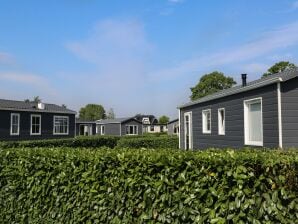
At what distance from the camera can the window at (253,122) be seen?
448 inches

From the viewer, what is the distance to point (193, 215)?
11.9 ft

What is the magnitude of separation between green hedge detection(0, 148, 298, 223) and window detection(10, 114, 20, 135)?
24.6 metres

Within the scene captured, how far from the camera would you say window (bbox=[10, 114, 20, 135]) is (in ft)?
93.9

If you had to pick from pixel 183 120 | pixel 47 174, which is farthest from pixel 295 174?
pixel 183 120

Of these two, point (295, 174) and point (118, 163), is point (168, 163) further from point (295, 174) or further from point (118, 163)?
point (295, 174)

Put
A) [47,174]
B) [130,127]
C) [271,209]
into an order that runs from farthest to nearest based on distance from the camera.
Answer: [130,127]
[47,174]
[271,209]

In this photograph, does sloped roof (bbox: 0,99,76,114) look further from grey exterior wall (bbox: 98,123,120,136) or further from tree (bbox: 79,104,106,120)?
tree (bbox: 79,104,106,120)

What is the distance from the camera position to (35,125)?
30594 millimetres

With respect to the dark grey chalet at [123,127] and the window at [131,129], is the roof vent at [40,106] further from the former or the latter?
the window at [131,129]

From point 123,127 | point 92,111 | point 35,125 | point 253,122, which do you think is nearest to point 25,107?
point 35,125

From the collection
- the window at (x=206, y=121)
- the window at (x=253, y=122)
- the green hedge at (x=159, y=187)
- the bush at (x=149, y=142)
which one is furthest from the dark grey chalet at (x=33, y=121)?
the green hedge at (x=159, y=187)

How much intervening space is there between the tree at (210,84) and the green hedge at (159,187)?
203 ft

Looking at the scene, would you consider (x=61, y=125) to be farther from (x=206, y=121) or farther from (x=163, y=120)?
(x=163, y=120)

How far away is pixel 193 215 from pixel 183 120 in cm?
1799
